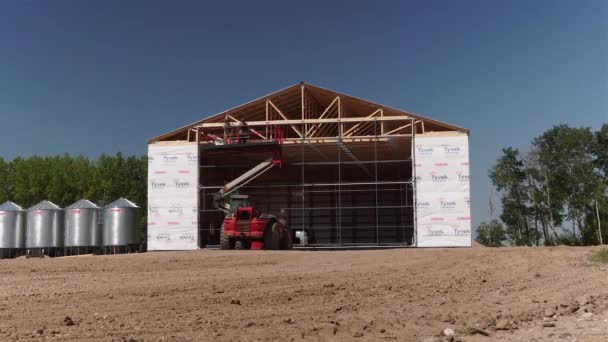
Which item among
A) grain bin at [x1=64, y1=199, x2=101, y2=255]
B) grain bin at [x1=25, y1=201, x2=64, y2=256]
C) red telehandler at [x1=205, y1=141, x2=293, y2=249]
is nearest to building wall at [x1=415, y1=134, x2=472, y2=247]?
red telehandler at [x1=205, y1=141, x2=293, y2=249]

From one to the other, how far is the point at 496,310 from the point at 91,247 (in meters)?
24.1

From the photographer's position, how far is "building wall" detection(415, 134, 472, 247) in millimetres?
25391

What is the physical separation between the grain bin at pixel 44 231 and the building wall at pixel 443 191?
18237 millimetres

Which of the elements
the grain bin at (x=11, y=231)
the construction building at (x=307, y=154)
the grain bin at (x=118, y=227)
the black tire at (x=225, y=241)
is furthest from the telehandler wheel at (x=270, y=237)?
the grain bin at (x=11, y=231)

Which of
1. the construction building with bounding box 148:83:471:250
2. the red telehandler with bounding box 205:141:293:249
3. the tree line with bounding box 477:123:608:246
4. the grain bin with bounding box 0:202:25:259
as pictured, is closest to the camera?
the red telehandler with bounding box 205:141:293:249

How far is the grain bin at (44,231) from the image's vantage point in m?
28.7

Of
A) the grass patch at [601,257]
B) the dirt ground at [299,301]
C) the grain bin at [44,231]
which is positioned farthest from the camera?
the grain bin at [44,231]

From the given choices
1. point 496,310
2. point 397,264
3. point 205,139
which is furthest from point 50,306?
point 205,139

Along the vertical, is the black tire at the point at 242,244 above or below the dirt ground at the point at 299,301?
above

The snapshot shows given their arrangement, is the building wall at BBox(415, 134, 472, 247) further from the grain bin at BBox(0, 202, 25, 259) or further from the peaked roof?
the grain bin at BBox(0, 202, 25, 259)

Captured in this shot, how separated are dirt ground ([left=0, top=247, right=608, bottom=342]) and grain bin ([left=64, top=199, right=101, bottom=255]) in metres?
14.0

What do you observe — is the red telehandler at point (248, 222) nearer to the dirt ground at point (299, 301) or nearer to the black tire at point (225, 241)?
the black tire at point (225, 241)

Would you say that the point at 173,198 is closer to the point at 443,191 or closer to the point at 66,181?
the point at 443,191

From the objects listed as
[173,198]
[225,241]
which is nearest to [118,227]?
[173,198]
